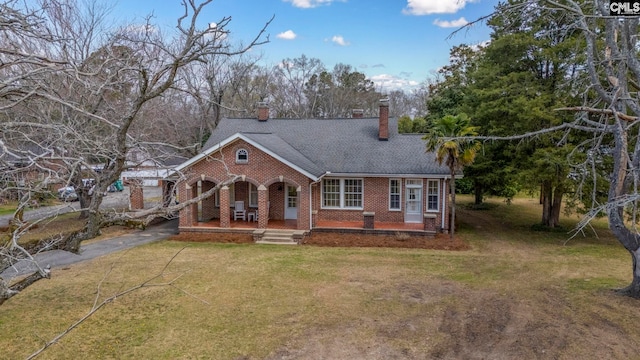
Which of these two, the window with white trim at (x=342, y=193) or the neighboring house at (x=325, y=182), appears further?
the window with white trim at (x=342, y=193)

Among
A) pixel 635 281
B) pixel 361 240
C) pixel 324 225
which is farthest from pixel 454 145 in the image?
pixel 635 281

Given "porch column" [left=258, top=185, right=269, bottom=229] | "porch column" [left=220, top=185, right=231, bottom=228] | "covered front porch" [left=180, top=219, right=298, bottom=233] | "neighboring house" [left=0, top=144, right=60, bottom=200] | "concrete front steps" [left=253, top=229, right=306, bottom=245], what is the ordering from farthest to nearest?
"porch column" [left=220, top=185, right=231, bottom=228]
"covered front porch" [left=180, top=219, right=298, bottom=233]
"porch column" [left=258, top=185, right=269, bottom=229]
"concrete front steps" [left=253, top=229, right=306, bottom=245]
"neighboring house" [left=0, top=144, right=60, bottom=200]

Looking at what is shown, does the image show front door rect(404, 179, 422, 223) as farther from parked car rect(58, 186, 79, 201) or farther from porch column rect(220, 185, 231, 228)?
parked car rect(58, 186, 79, 201)

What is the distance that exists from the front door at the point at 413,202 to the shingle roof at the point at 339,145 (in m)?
0.80

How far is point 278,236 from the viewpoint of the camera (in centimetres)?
1827

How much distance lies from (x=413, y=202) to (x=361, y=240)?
158 inches

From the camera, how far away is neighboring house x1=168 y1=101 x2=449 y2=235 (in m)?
18.8

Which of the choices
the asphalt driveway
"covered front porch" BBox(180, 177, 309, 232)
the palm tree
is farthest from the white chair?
the palm tree

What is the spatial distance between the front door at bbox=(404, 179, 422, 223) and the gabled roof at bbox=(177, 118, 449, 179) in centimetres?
80

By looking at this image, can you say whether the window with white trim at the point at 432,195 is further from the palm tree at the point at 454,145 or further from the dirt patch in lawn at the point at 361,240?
the palm tree at the point at 454,145

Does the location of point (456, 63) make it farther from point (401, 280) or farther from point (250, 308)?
point (250, 308)

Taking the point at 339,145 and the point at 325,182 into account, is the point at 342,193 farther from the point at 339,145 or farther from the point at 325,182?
the point at 339,145

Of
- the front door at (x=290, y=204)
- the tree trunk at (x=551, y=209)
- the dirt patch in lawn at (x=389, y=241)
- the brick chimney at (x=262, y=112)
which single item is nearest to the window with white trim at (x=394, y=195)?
the dirt patch in lawn at (x=389, y=241)

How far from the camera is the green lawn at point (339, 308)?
333 inches
